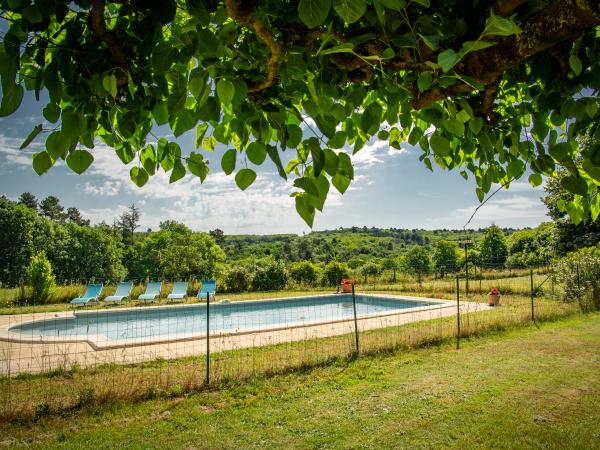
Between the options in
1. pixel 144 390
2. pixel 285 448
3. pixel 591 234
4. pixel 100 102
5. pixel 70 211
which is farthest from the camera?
pixel 70 211

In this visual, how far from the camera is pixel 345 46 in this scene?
67cm

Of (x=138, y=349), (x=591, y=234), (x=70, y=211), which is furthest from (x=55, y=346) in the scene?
(x=70, y=211)

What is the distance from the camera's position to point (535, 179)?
6.99 feet

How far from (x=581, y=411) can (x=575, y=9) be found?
4.98m

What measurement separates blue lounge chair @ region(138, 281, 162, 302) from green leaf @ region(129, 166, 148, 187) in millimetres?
15068

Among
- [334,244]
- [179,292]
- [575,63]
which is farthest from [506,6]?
[334,244]

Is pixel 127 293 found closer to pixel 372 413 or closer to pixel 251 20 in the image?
pixel 372 413

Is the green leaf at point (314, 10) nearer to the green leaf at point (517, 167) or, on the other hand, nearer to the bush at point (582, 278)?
the green leaf at point (517, 167)

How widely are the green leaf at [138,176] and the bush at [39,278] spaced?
1543cm

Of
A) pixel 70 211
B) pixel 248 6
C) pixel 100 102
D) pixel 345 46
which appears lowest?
pixel 345 46

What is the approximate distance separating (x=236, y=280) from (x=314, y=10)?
19.8 m

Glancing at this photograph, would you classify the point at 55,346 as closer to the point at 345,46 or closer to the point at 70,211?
the point at 345,46

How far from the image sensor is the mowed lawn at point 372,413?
382 centimetres

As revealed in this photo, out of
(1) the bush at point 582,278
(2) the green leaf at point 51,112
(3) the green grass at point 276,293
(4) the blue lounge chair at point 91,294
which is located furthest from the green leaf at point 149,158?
(4) the blue lounge chair at point 91,294
